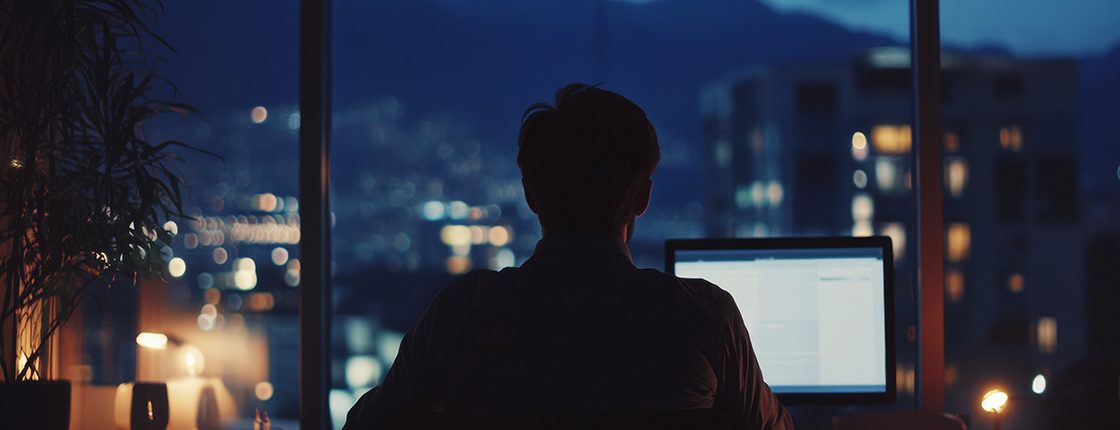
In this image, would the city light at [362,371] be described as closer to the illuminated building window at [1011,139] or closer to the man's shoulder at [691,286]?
the man's shoulder at [691,286]

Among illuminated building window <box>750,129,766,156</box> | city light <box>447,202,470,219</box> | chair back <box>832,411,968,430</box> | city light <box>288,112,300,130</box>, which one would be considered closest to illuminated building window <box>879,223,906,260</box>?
illuminated building window <box>750,129,766,156</box>

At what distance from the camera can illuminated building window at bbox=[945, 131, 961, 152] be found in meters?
2.83

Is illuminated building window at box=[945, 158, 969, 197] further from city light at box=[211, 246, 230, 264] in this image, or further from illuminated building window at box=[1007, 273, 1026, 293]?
city light at box=[211, 246, 230, 264]

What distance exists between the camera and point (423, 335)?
1179 mm

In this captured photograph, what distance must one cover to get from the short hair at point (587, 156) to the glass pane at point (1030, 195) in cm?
178

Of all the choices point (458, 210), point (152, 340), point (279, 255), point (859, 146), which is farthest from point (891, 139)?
point (152, 340)

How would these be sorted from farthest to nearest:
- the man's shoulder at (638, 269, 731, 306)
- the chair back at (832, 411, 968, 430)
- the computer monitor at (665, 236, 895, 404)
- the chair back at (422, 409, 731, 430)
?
1. the computer monitor at (665, 236, 895, 404)
2. the chair back at (832, 411, 968, 430)
3. the man's shoulder at (638, 269, 731, 306)
4. the chair back at (422, 409, 731, 430)

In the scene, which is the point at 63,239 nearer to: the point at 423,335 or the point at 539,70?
the point at 539,70

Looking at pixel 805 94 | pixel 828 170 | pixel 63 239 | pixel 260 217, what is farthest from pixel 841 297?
pixel 63 239

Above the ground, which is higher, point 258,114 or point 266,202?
point 258,114

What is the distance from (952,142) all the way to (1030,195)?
1.56 ft

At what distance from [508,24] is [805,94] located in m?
0.95

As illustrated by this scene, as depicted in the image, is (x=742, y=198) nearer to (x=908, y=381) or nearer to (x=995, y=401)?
(x=908, y=381)

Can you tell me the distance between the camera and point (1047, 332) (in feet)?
9.74
